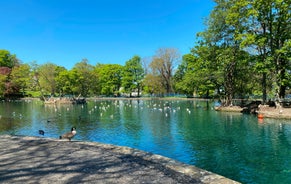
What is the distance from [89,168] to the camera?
27.1ft

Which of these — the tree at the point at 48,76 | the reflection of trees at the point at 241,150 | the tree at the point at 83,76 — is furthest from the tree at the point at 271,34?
the tree at the point at 48,76

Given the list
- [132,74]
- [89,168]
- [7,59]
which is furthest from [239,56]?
[7,59]

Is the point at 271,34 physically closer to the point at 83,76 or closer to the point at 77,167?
the point at 77,167

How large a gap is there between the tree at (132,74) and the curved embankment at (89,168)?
3536 inches

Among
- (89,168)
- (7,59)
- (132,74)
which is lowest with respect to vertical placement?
(89,168)

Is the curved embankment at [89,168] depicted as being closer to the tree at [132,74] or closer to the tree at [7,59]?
the tree at [132,74]

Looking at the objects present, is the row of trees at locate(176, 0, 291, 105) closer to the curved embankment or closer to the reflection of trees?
the reflection of trees

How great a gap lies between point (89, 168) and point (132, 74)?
9481 cm

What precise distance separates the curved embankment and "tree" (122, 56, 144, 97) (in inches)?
3536

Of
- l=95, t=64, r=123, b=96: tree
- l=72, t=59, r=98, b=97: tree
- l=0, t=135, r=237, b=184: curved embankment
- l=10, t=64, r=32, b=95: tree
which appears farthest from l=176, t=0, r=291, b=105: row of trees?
l=95, t=64, r=123, b=96: tree

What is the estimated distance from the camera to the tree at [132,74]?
101 meters

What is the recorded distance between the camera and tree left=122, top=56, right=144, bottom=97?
10088 centimetres

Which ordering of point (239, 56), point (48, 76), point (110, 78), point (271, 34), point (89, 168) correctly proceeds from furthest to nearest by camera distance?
point (110, 78)
point (48, 76)
point (239, 56)
point (271, 34)
point (89, 168)

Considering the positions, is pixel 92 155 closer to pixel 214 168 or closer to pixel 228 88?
pixel 214 168
